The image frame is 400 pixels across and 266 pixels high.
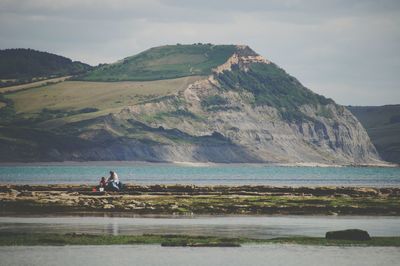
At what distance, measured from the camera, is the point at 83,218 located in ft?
187

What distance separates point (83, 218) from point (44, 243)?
45.3ft

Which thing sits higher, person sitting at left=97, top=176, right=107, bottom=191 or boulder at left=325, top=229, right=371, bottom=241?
person sitting at left=97, top=176, right=107, bottom=191

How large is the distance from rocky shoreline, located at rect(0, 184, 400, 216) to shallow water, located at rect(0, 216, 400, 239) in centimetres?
401

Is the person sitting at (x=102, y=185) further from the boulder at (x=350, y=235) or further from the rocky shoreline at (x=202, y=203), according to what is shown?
the boulder at (x=350, y=235)

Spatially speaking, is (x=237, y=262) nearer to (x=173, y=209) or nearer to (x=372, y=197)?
(x=173, y=209)

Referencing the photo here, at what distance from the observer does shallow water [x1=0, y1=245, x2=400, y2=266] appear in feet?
125

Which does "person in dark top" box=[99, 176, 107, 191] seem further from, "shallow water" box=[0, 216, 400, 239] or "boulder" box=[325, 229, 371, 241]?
"boulder" box=[325, 229, 371, 241]

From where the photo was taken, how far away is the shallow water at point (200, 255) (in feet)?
125

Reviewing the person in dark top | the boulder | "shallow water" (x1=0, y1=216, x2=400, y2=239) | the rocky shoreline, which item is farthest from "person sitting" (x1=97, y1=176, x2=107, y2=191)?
the boulder

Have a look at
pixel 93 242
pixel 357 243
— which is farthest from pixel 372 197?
pixel 93 242

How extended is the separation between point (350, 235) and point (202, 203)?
22802 mm

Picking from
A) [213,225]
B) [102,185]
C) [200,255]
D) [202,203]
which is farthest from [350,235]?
[102,185]

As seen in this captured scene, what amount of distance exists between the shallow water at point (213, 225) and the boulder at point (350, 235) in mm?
2015

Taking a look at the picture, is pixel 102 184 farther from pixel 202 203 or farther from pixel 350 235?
pixel 350 235
